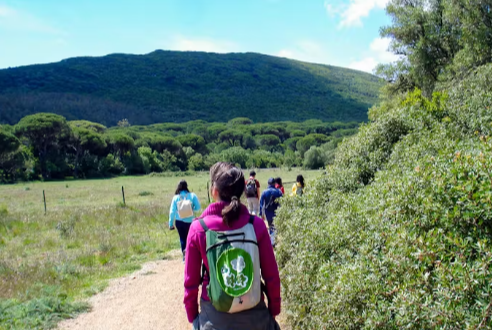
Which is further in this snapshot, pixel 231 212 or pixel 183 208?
pixel 183 208

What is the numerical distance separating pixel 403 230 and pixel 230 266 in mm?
1326

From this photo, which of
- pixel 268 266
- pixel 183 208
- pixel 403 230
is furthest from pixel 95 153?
pixel 403 230

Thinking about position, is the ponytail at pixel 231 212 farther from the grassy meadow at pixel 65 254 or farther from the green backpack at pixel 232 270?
the grassy meadow at pixel 65 254

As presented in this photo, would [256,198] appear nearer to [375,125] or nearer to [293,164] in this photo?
[375,125]

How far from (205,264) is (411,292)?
1.29 meters

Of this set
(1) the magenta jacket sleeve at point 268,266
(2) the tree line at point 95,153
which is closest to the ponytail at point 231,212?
(1) the magenta jacket sleeve at point 268,266

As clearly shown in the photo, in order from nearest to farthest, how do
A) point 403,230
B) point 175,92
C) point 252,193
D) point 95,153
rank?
point 403,230 → point 252,193 → point 95,153 → point 175,92

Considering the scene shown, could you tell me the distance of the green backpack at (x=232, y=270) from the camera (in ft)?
7.95

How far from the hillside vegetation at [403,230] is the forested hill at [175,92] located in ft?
433

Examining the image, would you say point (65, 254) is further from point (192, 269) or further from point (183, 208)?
point (192, 269)

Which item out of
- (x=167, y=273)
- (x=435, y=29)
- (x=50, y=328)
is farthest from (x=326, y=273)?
(x=435, y=29)

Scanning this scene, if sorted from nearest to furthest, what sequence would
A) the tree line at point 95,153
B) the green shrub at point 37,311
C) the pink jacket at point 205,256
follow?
the pink jacket at point 205,256, the green shrub at point 37,311, the tree line at point 95,153

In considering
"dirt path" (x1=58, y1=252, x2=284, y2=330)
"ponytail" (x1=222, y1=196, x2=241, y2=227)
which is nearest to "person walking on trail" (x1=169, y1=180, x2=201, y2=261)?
"dirt path" (x1=58, y1=252, x2=284, y2=330)

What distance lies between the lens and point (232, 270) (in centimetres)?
243
